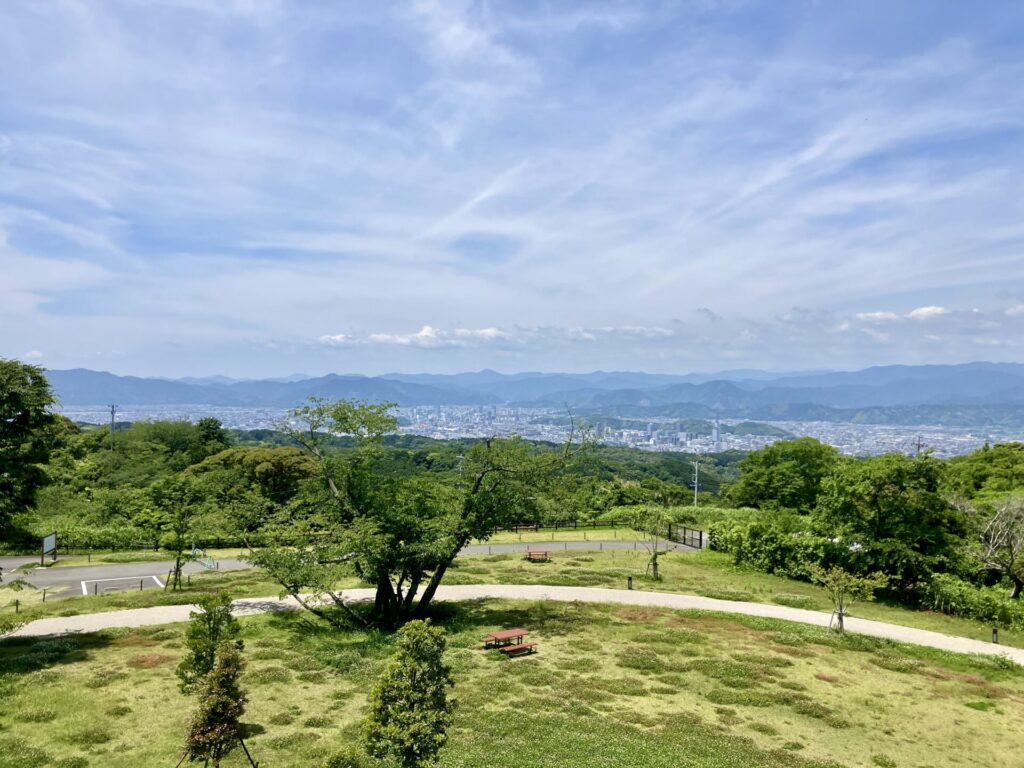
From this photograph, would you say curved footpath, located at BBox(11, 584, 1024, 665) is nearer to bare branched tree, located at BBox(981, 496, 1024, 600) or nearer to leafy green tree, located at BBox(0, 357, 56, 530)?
leafy green tree, located at BBox(0, 357, 56, 530)

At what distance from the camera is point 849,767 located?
39.1 feet

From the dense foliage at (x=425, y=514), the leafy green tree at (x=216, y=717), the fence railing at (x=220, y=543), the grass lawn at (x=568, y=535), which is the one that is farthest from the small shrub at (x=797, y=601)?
the leafy green tree at (x=216, y=717)

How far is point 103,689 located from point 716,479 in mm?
109286

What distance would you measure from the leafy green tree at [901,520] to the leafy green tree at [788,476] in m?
18.8

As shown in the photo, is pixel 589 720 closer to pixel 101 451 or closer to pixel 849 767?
pixel 849 767

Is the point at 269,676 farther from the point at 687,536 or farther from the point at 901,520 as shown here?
the point at 687,536

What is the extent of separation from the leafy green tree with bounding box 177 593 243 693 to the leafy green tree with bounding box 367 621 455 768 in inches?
176

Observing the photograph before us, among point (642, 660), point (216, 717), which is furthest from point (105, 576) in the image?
point (642, 660)

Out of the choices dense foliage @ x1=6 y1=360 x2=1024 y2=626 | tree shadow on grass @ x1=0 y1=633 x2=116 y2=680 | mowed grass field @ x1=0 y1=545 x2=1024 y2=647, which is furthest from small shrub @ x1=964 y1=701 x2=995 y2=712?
tree shadow on grass @ x1=0 y1=633 x2=116 y2=680

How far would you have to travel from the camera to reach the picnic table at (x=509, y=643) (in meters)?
18.8

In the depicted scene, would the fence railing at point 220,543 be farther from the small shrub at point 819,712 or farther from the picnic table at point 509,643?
the small shrub at point 819,712

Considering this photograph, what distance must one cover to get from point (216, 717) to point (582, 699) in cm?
899

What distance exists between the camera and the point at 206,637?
38.6 ft

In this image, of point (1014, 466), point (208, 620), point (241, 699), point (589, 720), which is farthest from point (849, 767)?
point (1014, 466)
